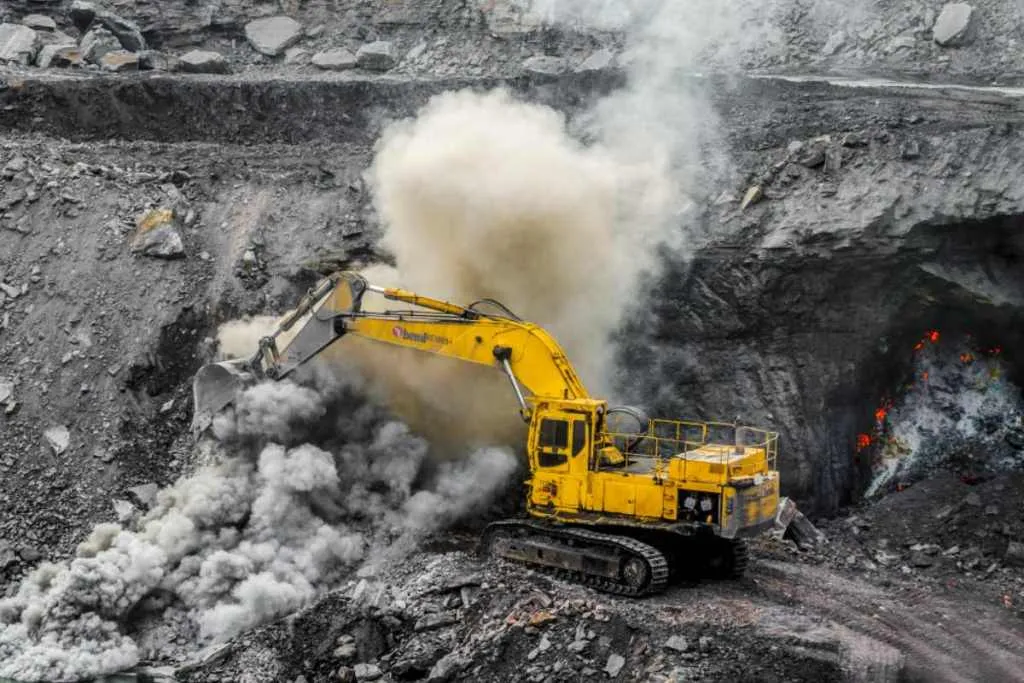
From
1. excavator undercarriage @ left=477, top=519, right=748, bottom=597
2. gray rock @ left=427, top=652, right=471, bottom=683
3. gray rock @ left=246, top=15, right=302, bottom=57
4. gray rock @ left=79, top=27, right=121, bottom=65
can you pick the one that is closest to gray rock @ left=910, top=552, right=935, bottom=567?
excavator undercarriage @ left=477, top=519, right=748, bottom=597

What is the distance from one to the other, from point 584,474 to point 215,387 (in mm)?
5429

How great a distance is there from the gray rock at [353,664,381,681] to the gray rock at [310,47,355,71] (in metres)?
14.4

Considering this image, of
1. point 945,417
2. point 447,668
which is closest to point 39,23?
point 447,668

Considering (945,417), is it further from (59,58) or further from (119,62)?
(59,58)

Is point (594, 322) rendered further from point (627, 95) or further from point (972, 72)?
point (972, 72)

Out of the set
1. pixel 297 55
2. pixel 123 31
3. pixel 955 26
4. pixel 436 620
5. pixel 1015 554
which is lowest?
pixel 436 620

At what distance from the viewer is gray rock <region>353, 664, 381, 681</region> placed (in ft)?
40.2

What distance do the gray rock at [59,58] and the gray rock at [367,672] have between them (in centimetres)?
1549

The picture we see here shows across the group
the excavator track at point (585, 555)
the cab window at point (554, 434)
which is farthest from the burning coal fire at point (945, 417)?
the cab window at point (554, 434)

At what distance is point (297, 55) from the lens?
79.6ft

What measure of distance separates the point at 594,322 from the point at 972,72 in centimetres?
816

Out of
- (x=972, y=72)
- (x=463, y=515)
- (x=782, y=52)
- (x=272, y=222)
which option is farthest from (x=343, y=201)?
(x=972, y=72)

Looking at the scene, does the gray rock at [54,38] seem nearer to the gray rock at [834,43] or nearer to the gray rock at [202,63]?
the gray rock at [202,63]

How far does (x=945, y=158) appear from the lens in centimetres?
1655
